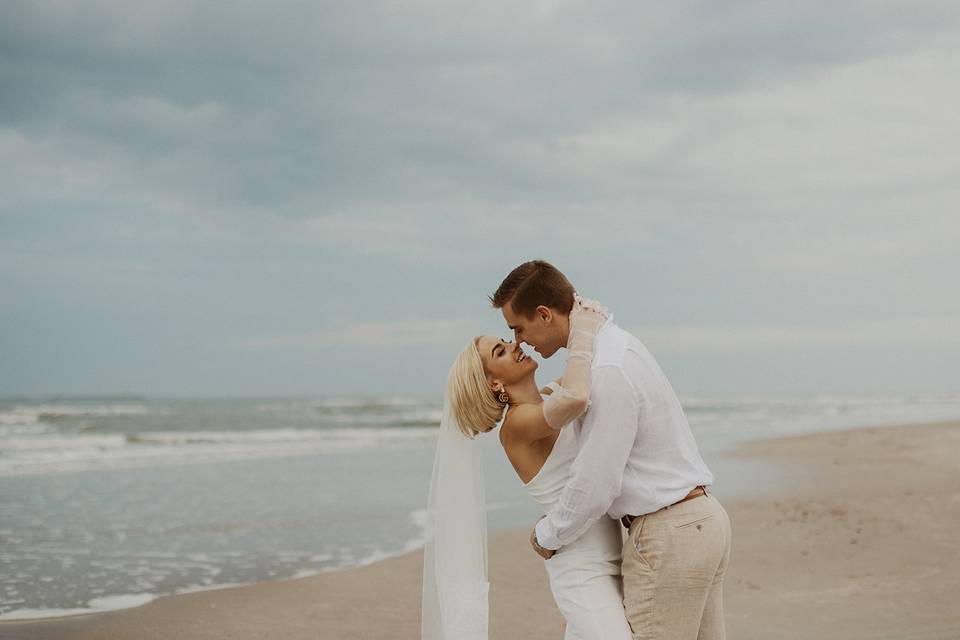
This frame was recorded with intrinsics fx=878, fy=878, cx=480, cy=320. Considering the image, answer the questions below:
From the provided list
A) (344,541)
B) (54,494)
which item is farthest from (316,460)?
(344,541)

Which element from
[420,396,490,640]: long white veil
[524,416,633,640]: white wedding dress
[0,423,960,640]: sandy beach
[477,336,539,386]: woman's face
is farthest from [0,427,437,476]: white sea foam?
[524,416,633,640]: white wedding dress

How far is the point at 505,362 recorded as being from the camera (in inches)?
136

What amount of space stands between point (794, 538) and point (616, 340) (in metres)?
7.13

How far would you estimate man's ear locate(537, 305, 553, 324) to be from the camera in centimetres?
331

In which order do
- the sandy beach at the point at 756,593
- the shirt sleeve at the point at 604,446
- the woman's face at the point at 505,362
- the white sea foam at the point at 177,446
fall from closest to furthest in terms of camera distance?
1. the shirt sleeve at the point at 604,446
2. the woman's face at the point at 505,362
3. the sandy beach at the point at 756,593
4. the white sea foam at the point at 177,446

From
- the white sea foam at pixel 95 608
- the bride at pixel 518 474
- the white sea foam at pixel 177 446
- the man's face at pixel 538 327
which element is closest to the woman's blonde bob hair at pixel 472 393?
the bride at pixel 518 474

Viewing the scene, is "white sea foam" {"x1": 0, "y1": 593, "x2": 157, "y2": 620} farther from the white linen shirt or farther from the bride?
the white linen shirt

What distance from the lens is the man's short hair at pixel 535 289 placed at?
3297 millimetres

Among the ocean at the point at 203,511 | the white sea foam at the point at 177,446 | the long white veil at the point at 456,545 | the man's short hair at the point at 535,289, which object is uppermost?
the man's short hair at the point at 535,289

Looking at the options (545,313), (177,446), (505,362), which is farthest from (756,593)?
(177,446)

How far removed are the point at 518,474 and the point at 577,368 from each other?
2.11 ft

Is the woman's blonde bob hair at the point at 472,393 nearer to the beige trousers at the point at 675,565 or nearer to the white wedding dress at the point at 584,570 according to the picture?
the white wedding dress at the point at 584,570

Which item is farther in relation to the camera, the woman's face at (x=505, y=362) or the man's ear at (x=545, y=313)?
the woman's face at (x=505, y=362)

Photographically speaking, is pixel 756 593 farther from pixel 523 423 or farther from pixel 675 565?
pixel 523 423
